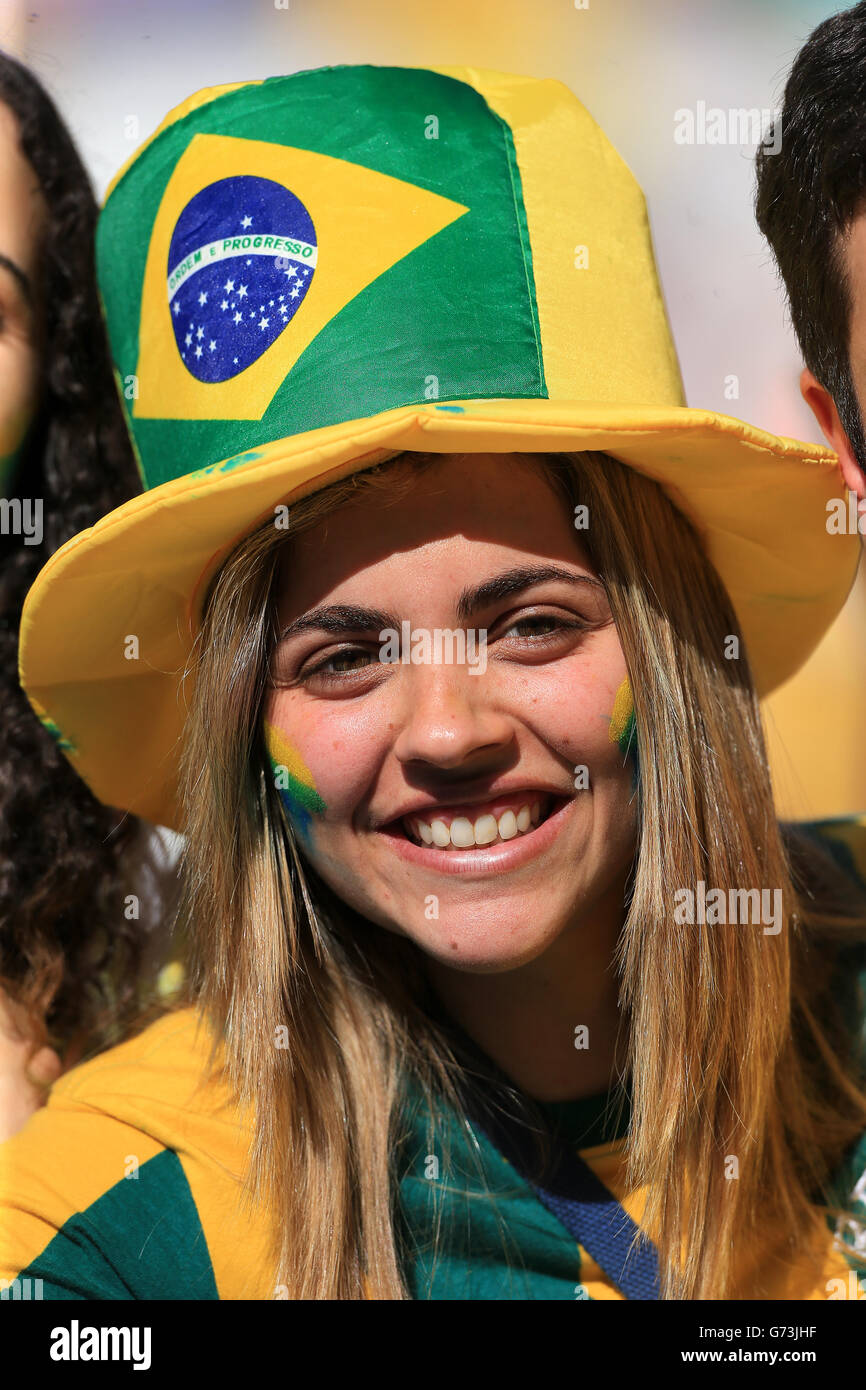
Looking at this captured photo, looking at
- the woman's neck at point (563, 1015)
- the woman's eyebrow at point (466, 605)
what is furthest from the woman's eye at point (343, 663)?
the woman's neck at point (563, 1015)

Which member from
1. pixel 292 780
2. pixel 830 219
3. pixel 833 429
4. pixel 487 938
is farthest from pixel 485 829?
pixel 830 219

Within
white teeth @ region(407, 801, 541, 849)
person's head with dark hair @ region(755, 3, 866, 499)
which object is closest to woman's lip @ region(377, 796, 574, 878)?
white teeth @ region(407, 801, 541, 849)

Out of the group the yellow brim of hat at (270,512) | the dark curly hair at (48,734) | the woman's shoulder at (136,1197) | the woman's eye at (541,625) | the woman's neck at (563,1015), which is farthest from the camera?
the dark curly hair at (48,734)

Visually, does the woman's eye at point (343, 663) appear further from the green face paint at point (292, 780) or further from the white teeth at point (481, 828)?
the white teeth at point (481, 828)

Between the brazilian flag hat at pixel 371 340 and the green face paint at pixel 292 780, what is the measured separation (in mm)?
274

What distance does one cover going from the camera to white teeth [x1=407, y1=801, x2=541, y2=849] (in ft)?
5.72

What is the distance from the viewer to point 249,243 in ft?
5.93

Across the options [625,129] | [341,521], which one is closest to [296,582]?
[341,521]

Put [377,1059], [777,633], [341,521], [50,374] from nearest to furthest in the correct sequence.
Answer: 1. [341,521]
2. [377,1059]
3. [777,633]
4. [50,374]

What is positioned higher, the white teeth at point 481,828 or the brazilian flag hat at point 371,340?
the brazilian flag hat at point 371,340

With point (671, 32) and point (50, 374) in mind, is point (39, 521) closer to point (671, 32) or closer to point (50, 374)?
point (50, 374)

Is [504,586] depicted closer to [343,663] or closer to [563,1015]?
[343,663]

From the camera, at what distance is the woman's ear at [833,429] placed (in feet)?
5.94
